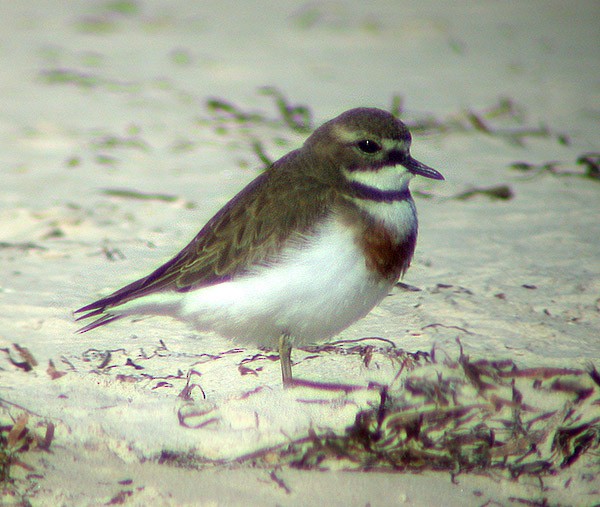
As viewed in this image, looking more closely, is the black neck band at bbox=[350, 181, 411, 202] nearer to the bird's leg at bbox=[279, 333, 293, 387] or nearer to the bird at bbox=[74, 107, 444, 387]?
the bird at bbox=[74, 107, 444, 387]

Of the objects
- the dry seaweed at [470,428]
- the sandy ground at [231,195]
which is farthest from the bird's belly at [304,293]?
the dry seaweed at [470,428]

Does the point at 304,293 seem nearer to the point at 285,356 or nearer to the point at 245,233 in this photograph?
the point at 285,356

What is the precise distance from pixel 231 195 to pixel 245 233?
85.1 inches

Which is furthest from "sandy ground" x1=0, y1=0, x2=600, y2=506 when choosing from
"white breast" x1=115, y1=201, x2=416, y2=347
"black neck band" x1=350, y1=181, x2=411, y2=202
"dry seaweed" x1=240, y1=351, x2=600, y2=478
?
"black neck band" x1=350, y1=181, x2=411, y2=202

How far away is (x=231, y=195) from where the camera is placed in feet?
20.3

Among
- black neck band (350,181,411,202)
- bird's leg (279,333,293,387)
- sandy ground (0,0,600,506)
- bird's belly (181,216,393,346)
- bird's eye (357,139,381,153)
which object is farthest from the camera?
bird's eye (357,139,381,153)

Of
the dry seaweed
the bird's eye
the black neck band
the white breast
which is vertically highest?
the bird's eye

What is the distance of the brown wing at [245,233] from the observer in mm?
3961

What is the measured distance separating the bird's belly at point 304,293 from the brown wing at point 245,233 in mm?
87

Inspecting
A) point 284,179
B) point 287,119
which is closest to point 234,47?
point 287,119

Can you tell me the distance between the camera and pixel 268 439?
363 centimetres

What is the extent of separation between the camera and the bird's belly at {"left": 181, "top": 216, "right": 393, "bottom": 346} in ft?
12.4

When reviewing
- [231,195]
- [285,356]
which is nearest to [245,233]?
[285,356]

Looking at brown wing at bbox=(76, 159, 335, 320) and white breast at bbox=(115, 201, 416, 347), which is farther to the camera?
brown wing at bbox=(76, 159, 335, 320)
